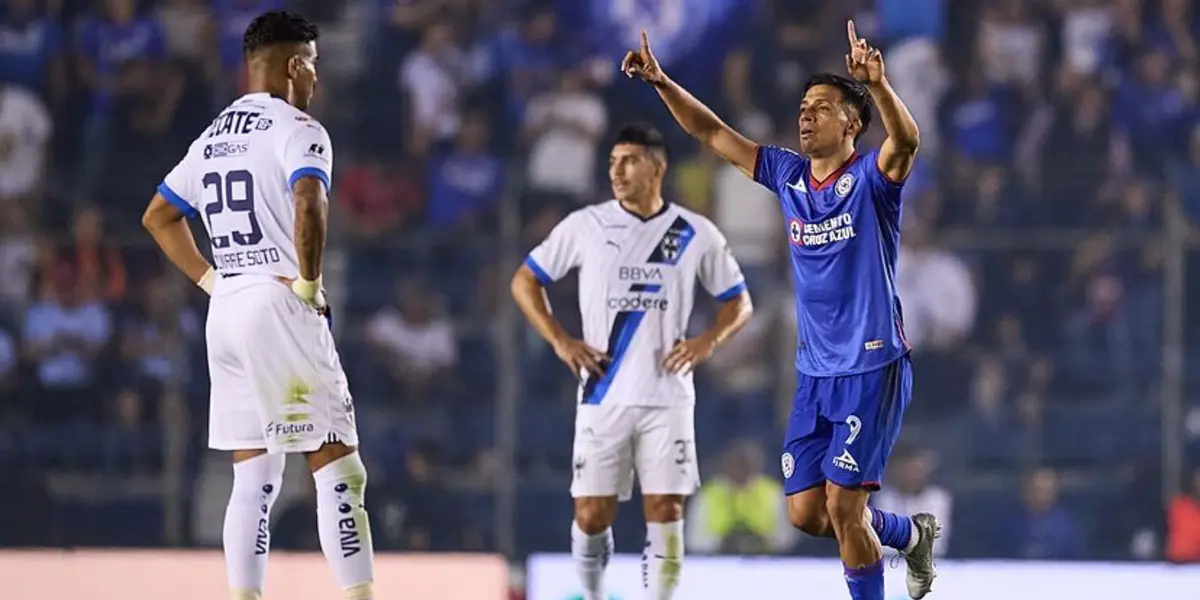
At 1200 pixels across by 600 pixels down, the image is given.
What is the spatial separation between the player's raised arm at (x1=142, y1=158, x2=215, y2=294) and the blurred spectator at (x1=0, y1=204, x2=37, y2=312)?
21.2 ft

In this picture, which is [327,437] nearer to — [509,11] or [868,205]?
[868,205]

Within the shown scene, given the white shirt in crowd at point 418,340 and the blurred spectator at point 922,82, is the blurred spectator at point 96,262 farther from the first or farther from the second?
the blurred spectator at point 922,82

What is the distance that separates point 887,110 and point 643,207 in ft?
7.45

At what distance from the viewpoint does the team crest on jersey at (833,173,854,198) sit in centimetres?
725

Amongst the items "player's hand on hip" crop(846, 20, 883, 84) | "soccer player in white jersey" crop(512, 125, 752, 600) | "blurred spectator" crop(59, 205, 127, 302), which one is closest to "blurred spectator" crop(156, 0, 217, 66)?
"blurred spectator" crop(59, 205, 127, 302)

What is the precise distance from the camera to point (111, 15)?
1498cm

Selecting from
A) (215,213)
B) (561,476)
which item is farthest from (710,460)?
(215,213)

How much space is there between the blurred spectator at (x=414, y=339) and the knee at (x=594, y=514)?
4789 millimetres

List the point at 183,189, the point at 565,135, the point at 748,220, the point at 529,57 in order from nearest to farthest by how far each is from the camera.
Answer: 1. the point at 183,189
2. the point at 748,220
3. the point at 565,135
4. the point at 529,57

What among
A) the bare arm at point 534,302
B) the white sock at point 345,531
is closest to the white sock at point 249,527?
the white sock at point 345,531

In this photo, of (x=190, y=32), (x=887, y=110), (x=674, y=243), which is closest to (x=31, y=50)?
(x=190, y=32)

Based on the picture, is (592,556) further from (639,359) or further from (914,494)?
(914,494)

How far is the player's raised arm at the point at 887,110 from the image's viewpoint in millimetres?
6652

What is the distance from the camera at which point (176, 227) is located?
7363mm
